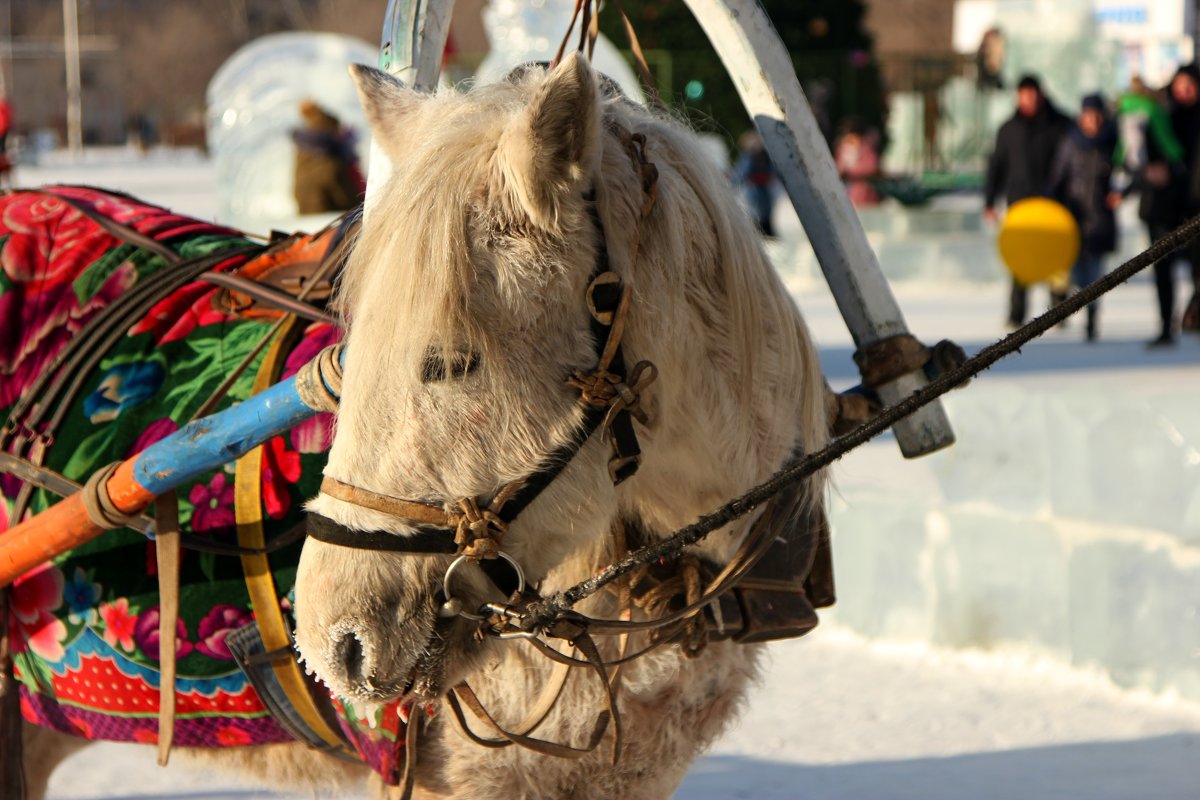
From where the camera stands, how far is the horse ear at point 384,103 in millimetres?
2072

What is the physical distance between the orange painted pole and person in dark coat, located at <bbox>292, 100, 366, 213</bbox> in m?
7.39

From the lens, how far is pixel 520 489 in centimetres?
183

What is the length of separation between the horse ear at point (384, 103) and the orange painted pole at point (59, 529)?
699 millimetres

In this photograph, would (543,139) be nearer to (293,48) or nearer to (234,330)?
(234,330)

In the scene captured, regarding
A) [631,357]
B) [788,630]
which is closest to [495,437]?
[631,357]

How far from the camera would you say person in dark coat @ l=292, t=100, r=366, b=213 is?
32.0 ft

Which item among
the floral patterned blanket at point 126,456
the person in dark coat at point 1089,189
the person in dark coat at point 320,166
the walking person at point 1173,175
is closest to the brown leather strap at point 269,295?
the floral patterned blanket at point 126,456

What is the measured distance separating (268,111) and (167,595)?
Result: 437 inches

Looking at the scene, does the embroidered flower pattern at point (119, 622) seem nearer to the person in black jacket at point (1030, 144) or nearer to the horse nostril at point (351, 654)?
the horse nostril at point (351, 654)

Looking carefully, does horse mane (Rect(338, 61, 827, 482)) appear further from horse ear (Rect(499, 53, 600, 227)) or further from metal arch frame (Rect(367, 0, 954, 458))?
metal arch frame (Rect(367, 0, 954, 458))

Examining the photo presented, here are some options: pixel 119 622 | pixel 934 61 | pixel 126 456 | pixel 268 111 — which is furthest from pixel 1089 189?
pixel 119 622

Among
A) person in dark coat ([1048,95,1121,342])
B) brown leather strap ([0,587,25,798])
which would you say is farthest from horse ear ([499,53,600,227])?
person in dark coat ([1048,95,1121,342])

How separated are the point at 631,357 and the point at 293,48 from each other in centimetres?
1213

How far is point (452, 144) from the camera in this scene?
1.88m
